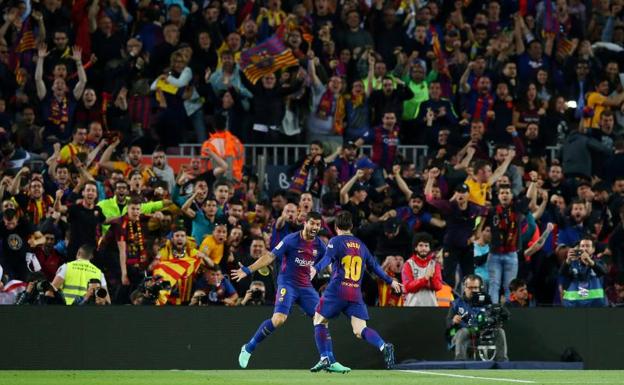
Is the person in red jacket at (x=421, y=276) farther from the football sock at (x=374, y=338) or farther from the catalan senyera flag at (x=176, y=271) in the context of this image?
the football sock at (x=374, y=338)

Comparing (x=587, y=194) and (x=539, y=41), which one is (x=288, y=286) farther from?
(x=539, y=41)

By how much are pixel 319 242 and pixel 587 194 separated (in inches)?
243

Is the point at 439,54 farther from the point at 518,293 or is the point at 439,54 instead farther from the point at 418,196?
the point at 518,293

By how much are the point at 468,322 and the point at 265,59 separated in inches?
269

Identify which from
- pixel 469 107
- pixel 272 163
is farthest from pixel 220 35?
pixel 469 107

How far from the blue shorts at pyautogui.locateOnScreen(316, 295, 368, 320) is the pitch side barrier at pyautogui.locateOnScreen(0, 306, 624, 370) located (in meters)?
2.35

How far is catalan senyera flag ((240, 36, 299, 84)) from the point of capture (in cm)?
2280

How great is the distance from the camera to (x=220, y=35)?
928 inches

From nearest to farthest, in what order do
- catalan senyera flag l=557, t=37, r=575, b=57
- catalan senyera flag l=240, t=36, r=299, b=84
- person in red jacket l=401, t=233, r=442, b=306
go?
person in red jacket l=401, t=233, r=442, b=306
catalan senyera flag l=240, t=36, r=299, b=84
catalan senyera flag l=557, t=37, r=575, b=57

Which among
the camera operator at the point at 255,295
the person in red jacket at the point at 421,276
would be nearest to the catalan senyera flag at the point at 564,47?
the person in red jacket at the point at 421,276

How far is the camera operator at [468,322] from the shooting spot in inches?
701

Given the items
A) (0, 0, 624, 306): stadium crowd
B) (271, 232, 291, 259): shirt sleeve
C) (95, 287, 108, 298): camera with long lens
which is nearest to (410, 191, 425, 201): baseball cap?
(0, 0, 624, 306): stadium crowd

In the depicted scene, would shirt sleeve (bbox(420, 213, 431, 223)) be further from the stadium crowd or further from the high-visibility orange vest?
the high-visibility orange vest

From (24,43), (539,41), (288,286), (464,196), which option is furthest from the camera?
(539,41)
